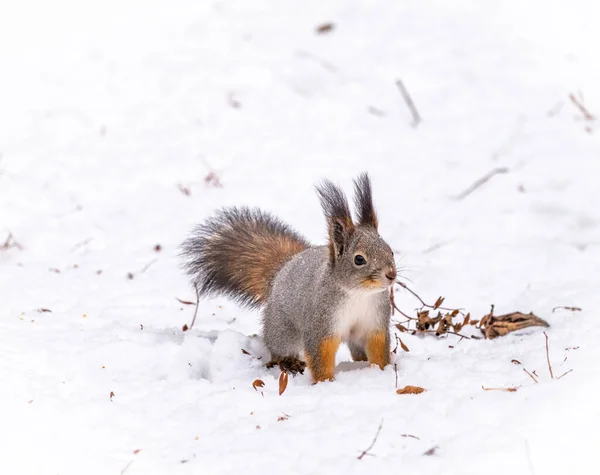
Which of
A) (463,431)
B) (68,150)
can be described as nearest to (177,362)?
(463,431)

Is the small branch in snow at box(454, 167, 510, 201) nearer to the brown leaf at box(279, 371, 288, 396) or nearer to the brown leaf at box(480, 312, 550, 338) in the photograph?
the brown leaf at box(480, 312, 550, 338)

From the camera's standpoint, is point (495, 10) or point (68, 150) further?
point (495, 10)

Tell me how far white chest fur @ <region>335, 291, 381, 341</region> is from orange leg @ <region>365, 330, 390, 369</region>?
0.03 m

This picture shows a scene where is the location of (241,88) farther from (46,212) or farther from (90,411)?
(90,411)

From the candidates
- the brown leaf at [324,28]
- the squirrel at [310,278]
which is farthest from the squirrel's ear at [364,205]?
the brown leaf at [324,28]

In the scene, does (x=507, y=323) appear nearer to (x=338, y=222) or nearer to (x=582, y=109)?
(x=338, y=222)

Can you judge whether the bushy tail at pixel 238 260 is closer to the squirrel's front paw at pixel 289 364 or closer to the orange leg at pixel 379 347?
the squirrel's front paw at pixel 289 364

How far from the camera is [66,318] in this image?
3639 mm

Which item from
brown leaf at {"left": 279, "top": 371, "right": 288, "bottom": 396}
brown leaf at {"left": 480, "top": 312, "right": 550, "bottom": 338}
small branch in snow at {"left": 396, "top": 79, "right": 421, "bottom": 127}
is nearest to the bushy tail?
brown leaf at {"left": 279, "top": 371, "right": 288, "bottom": 396}

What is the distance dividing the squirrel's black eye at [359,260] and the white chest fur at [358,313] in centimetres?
11

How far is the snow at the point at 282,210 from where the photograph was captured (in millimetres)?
2439

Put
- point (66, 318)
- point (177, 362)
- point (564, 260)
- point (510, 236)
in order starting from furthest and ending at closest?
point (510, 236) → point (564, 260) → point (66, 318) → point (177, 362)

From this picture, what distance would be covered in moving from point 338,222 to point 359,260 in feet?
0.56

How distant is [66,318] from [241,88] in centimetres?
304
